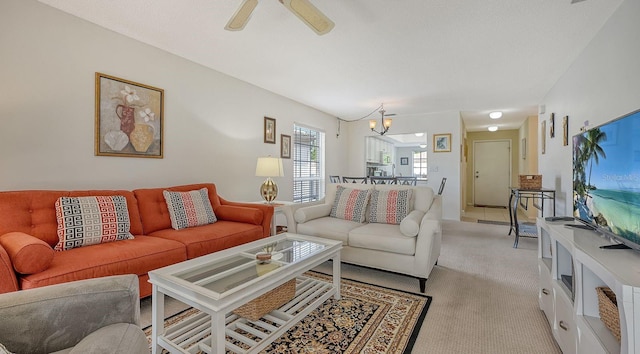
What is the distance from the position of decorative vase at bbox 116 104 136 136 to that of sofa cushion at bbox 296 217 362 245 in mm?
1944

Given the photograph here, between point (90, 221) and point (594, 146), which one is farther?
point (90, 221)

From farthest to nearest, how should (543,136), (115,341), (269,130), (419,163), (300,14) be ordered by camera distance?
(419,163)
(543,136)
(269,130)
(300,14)
(115,341)

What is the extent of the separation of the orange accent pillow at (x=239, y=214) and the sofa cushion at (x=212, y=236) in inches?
2.2

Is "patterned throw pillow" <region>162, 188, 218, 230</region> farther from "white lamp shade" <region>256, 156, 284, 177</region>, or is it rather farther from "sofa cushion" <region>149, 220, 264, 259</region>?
"white lamp shade" <region>256, 156, 284, 177</region>

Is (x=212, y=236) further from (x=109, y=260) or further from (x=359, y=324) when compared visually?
(x=359, y=324)

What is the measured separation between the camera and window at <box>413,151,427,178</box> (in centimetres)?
1102

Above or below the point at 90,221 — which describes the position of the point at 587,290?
below

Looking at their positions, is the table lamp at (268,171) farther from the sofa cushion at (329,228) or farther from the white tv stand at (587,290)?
the white tv stand at (587,290)

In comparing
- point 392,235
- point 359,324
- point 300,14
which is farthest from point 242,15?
point 359,324

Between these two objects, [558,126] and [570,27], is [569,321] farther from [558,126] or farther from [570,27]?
[558,126]

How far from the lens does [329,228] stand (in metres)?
2.79

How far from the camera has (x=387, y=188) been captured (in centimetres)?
316

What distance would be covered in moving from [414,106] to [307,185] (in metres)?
2.58

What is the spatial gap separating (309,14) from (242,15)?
0.45m
